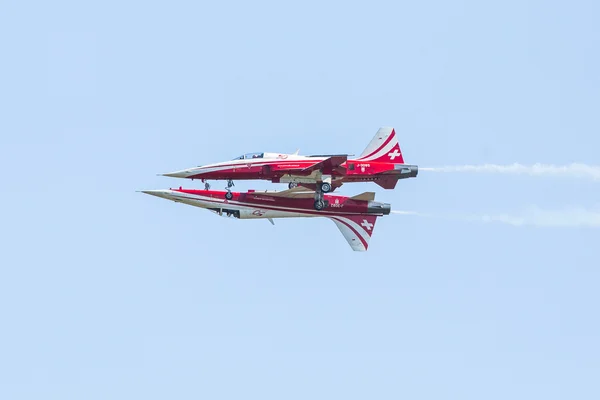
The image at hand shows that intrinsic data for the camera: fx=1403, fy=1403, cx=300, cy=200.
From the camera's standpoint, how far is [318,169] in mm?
65625

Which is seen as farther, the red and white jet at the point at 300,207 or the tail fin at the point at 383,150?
the red and white jet at the point at 300,207

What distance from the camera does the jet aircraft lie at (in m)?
65.9

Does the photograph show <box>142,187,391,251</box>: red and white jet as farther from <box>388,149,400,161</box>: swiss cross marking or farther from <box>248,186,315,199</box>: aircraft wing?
<box>388,149,400,161</box>: swiss cross marking

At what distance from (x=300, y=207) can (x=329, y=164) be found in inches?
180

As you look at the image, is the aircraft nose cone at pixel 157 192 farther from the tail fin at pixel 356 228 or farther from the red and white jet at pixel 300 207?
the tail fin at pixel 356 228

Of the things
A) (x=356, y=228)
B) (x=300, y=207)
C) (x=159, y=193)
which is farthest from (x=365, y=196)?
(x=159, y=193)

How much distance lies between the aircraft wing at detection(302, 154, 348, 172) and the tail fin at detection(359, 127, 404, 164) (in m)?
1.89

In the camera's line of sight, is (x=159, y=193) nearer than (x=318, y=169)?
No

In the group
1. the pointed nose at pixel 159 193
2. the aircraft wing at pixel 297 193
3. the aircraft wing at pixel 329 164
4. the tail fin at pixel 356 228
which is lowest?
the tail fin at pixel 356 228

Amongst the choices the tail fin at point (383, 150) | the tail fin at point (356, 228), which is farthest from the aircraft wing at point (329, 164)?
the tail fin at point (356, 228)

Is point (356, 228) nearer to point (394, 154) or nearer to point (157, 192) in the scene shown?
point (394, 154)

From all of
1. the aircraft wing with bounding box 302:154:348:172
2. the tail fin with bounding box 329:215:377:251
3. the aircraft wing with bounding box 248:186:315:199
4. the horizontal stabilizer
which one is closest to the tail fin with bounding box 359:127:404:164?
the aircraft wing with bounding box 302:154:348:172

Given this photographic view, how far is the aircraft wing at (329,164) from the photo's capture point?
65250mm

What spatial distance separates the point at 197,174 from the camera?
66250 millimetres
